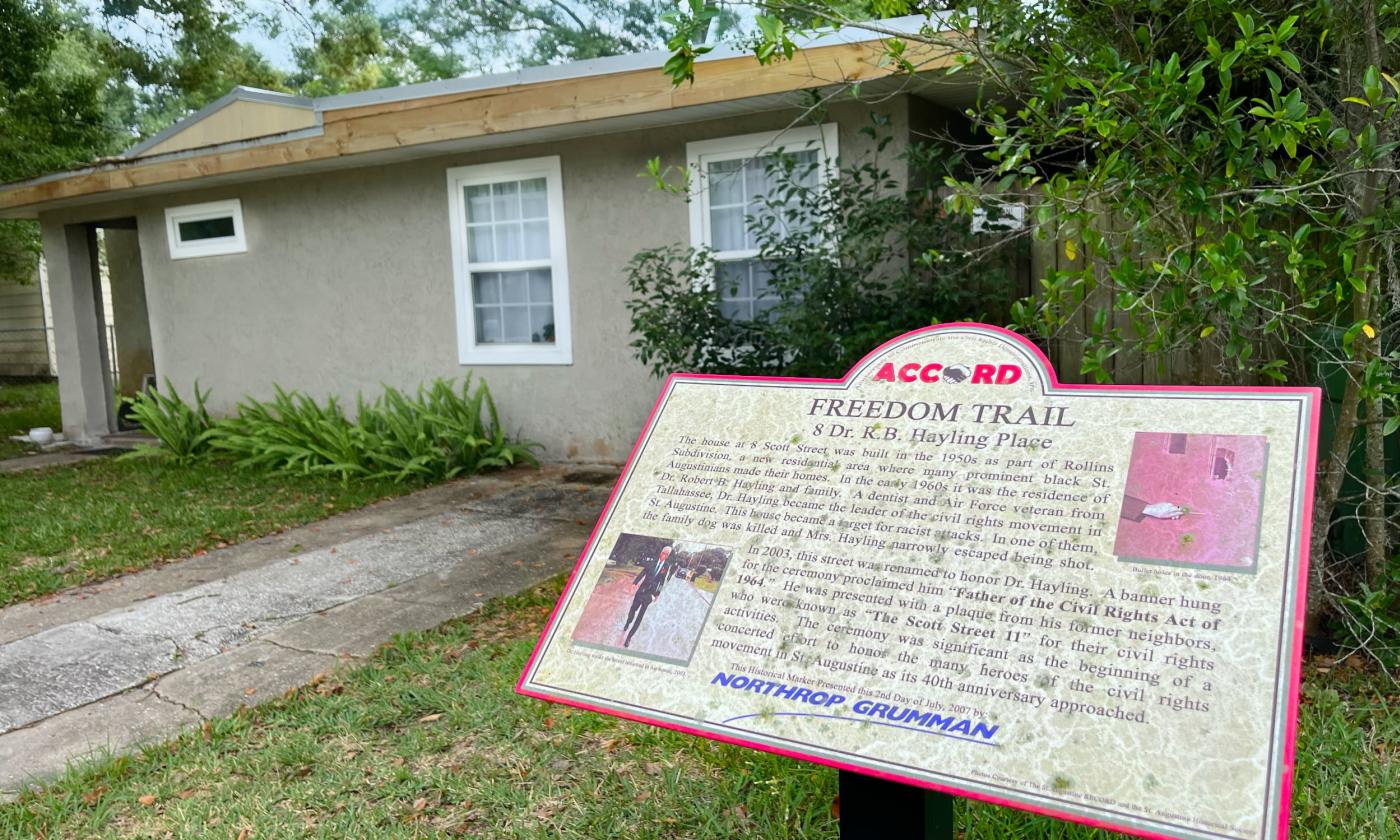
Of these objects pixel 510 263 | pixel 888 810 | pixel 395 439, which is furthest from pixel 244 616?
pixel 510 263

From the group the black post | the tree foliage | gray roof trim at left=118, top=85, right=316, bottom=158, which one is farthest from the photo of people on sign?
gray roof trim at left=118, top=85, right=316, bottom=158

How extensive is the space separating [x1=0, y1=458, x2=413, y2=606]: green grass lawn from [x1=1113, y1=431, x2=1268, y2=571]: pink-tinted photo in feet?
17.8

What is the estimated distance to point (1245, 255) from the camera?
259cm

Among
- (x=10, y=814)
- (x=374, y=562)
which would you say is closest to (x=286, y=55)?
(x=374, y=562)

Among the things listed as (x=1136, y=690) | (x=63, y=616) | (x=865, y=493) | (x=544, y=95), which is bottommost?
(x=63, y=616)

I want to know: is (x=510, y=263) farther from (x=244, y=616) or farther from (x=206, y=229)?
(x=244, y=616)

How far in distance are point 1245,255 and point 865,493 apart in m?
1.36

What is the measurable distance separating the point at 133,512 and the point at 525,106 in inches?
155

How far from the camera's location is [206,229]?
10.2m

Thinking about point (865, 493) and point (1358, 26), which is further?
point (1358, 26)

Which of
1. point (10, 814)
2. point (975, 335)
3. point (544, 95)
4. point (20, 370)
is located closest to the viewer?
point (975, 335)

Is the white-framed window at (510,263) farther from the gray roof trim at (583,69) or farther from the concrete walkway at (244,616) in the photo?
the concrete walkway at (244,616)

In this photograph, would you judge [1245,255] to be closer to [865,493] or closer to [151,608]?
[865,493]

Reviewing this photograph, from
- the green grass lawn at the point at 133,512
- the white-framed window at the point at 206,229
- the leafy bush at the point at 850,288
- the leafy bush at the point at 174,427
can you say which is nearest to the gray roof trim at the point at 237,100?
the white-framed window at the point at 206,229
